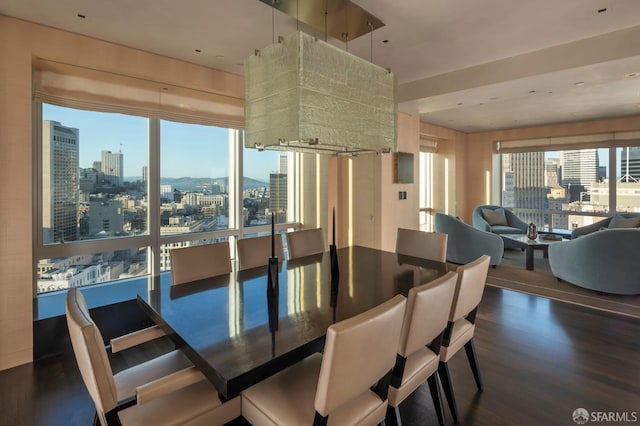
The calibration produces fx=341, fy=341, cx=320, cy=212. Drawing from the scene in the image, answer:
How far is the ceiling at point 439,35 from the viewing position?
7.95 ft

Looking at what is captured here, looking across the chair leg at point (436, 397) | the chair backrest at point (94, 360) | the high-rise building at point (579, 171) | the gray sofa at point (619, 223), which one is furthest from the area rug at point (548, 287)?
the chair backrest at point (94, 360)

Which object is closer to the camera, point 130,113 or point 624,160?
point 130,113

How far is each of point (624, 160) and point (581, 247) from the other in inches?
141

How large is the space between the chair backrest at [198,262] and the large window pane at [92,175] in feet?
4.77

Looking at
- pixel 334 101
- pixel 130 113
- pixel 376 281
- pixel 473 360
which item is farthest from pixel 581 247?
pixel 130 113

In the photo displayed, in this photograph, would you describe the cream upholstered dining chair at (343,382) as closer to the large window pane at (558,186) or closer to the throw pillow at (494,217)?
the throw pillow at (494,217)

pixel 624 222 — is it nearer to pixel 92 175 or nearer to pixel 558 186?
pixel 558 186

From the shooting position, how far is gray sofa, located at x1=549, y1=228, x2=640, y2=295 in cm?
381

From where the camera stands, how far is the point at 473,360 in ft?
7.36

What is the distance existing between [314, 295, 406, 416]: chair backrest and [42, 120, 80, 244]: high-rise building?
3.10 m

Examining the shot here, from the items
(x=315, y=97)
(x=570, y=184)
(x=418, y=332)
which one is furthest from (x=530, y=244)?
(x=315, y=97)

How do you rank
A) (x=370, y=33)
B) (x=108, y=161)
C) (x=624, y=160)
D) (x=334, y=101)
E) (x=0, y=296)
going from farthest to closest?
(x=624, y=160)
(x=108, y=161)
(x=370, y=33)
(x=0, y=296)
(x=334, y=101)

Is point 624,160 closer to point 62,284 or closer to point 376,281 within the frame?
point 376,281

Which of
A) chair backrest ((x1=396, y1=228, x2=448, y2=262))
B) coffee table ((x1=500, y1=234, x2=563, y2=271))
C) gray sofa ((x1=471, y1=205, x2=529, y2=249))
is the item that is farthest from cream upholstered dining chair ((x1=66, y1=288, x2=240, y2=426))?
gray sofa ((x1=471, y1=205, x2=529, y2=249))
